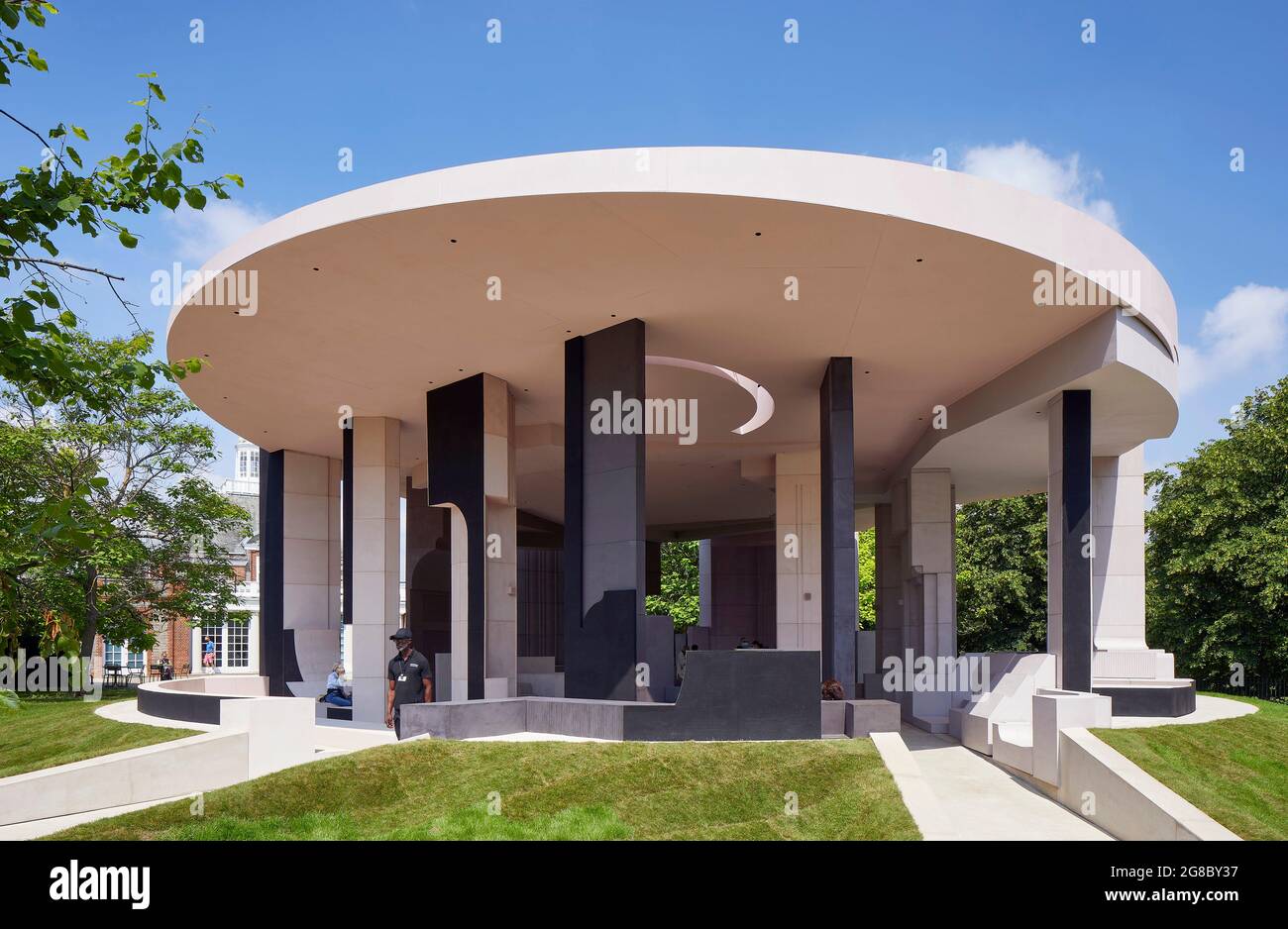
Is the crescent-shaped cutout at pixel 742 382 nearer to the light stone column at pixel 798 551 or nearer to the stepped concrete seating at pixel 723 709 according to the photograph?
the light stone column at pixel 798 551

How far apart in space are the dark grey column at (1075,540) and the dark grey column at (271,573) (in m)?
16.4

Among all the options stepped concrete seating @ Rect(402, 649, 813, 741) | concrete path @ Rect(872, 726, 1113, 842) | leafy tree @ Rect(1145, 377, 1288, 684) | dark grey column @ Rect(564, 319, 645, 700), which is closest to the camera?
concrete path @ Rect(872, 726, 1113, 842)

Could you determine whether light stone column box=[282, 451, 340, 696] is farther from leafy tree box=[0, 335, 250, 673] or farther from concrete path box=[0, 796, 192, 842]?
concrete path box=[0, 796, 192, 842]

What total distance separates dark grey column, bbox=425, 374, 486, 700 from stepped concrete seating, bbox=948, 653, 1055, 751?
826 centimetres

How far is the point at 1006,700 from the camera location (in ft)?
59.3

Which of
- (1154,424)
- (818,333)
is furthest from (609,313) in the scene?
(1154,424)

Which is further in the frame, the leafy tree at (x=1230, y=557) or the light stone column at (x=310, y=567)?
the leafy tree at (x=1230, y=557)

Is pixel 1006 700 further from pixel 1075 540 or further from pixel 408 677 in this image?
pixel 408 677

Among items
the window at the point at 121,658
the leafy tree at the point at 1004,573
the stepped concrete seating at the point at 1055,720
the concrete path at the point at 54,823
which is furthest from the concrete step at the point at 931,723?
the window at the point at 121,658

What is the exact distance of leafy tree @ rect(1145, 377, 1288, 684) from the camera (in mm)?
30547

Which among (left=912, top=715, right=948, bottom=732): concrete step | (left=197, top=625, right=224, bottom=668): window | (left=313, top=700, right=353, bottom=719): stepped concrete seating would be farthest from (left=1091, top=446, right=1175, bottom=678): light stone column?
(left=197, top=625, right=224, bottom=668): window

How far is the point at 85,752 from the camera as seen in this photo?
49.8 feet

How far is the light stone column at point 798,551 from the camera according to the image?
26.1 m
